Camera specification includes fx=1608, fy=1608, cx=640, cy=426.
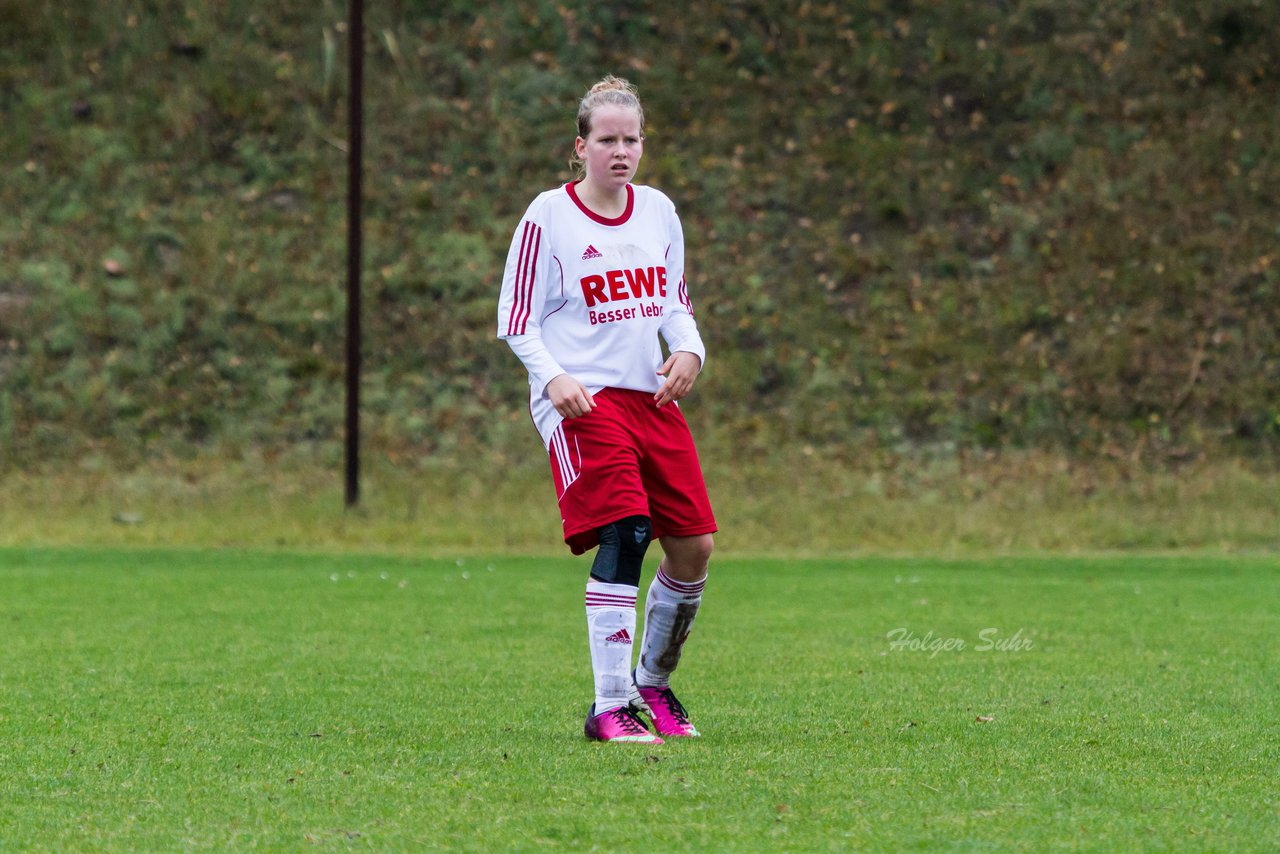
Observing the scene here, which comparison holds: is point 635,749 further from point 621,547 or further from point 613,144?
point 613,144

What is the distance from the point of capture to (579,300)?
5.40m

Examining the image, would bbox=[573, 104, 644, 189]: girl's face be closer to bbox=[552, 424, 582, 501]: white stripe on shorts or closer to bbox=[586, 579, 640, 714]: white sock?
bbox=[552, 424, 582, 501]: white stripe on shorts

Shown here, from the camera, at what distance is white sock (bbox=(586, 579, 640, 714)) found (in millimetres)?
5227

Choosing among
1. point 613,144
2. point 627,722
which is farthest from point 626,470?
point 613,144

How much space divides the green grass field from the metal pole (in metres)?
7.29

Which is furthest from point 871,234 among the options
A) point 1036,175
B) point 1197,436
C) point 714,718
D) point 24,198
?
point 714,718

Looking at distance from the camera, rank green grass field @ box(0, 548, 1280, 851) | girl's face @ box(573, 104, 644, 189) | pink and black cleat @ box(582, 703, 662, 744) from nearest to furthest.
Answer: green grass field @ box(0, 548, 1280, 851), pink and black cleat @ box(582, 703, 662, 744), girl's face @ box(573, 104, 644, 189)

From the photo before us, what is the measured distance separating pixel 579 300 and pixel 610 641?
1.14m

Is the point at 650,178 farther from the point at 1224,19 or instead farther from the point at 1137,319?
the point at 1224,19

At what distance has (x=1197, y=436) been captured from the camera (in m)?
20.2

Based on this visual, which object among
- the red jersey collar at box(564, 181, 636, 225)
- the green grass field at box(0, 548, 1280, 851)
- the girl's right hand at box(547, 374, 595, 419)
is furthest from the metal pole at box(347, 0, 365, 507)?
the girl's right hand at box(547, 374, 595, 419)

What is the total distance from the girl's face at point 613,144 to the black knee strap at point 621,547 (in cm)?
115

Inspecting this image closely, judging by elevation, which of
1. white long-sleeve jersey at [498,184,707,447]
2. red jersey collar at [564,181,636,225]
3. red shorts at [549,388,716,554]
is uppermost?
red jersey collar at [564,181,636,225]

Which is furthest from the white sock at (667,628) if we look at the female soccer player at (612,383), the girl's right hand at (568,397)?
the girl's right hand at (568,397)
